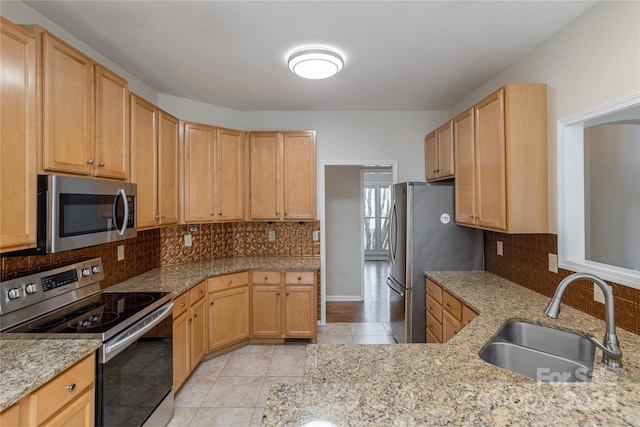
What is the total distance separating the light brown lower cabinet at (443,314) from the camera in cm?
208

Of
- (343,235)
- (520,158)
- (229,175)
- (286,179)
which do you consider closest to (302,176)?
(286,179)

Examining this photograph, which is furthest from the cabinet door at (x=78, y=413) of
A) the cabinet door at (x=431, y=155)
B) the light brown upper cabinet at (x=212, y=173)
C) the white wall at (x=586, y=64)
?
the cabinet door at (x=431, y=155)

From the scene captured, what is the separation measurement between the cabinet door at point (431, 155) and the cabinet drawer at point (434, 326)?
1503 millimetres

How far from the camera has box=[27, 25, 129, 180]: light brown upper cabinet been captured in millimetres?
1486

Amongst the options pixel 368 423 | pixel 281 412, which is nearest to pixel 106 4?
pixel 281 412

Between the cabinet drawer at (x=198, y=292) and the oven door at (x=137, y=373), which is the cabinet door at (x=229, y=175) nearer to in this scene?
the cabinet drawer at (x=198, y=292)

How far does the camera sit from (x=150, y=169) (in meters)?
2.46

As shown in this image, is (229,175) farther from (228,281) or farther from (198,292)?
(198,292)

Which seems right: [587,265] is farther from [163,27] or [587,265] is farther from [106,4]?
[106,4]

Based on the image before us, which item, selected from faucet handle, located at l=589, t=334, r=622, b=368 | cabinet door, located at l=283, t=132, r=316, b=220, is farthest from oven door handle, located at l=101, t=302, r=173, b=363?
faucet handle, located at l=589, t=334, r=622, b=368

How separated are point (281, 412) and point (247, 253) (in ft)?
9.80

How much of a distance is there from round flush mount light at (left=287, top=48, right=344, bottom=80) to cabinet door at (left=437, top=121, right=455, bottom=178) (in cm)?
126

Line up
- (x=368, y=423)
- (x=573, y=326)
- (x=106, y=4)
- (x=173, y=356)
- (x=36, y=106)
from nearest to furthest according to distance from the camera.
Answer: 1. (x=368, y=423)
2. (x=36, y=106)
3. (x=573, y=326)
4. (x=106, y=4)
5. (x=173, y=356)

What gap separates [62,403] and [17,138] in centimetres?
118
